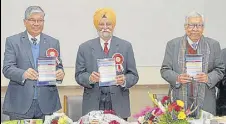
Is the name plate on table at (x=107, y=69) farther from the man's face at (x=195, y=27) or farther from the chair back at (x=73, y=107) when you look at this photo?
Result: the man's face at (x=195, y=27)

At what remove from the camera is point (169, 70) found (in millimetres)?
3322

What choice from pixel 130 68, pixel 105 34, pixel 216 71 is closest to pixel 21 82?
pixel 105 34

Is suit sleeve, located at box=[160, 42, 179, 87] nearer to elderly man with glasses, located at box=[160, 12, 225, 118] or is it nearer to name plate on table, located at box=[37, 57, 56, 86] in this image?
elderly man with glasses, located at box=[160, 12, 225, 118]

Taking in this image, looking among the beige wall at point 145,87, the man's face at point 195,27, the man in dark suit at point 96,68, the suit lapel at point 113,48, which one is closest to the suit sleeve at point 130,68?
the man in dark suit at point 96,68

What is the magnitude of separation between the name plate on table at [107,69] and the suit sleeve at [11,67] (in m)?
0.68

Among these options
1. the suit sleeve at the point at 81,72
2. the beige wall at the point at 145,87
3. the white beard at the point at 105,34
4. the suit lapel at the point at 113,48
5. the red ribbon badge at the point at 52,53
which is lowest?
the beige wall at the point at 145,87

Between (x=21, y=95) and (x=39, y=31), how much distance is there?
60 cm

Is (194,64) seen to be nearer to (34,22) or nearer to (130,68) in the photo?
(130,68)

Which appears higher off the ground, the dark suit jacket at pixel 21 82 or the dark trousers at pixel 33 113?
the dark suit jacket at pixel 21 82

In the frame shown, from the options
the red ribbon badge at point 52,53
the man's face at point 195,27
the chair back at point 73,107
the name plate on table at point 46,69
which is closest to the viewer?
the name plate on table at point 46,69

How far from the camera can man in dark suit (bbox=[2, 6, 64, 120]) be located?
298 cm

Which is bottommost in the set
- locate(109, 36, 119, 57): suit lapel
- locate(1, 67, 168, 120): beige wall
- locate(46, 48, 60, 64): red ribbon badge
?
locate(1, 67, 168, 120): beige wall

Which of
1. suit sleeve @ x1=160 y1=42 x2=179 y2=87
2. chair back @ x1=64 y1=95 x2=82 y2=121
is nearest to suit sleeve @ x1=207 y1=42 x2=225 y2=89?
suit sleeve @ x1=160 y1=42 x2=179 y2=87

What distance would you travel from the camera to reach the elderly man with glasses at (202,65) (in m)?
3.23
